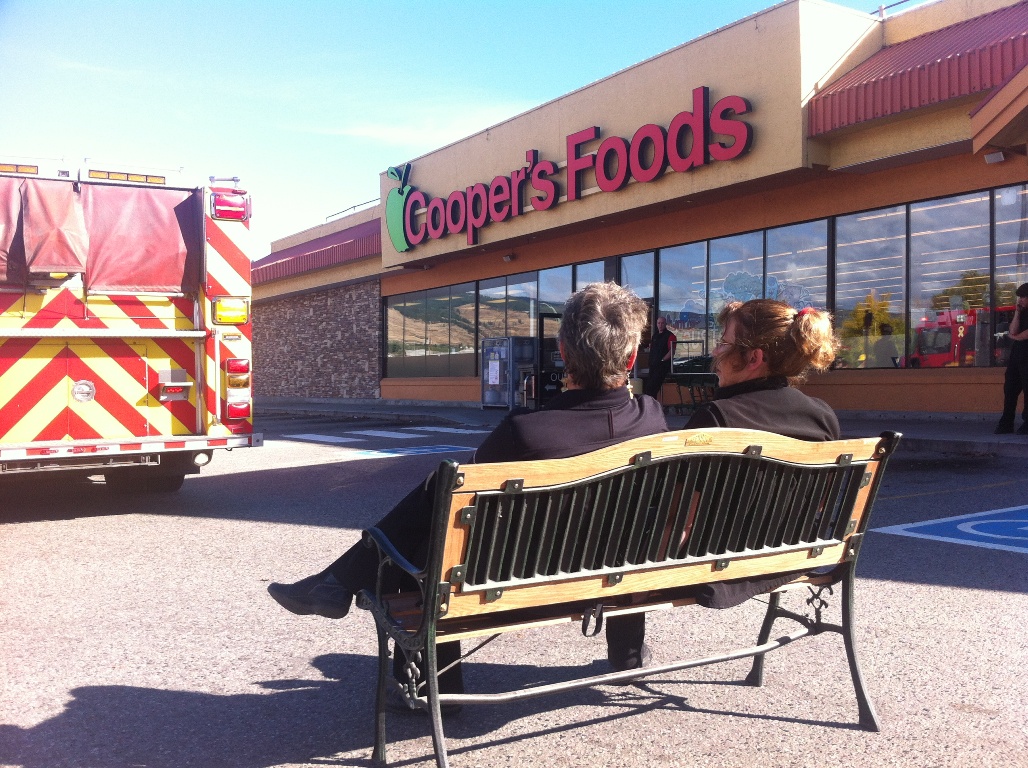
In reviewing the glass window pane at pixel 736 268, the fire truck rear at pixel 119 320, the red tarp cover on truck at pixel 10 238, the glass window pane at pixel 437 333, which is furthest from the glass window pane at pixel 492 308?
the red tarp cover on truck at pixel 10 238

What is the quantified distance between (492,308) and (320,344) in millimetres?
9983

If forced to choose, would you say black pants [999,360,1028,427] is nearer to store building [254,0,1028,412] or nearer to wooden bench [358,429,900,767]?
store building [254,0,1028,412]

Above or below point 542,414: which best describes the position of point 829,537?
below

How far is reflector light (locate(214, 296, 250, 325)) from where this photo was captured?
8.18 meters

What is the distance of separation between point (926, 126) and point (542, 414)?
12762mm

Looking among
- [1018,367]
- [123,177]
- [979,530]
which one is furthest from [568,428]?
[1018,367]

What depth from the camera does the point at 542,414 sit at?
3.10 m

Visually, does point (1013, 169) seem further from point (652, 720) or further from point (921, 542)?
point (652, 720)

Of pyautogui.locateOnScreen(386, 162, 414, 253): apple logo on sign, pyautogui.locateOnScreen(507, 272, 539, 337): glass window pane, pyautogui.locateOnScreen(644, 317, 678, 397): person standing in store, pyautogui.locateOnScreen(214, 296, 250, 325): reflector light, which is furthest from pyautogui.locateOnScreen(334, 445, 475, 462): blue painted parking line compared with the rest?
pyautogui.locateOnScreen(386, 162, 414, 253): apple logo on sign

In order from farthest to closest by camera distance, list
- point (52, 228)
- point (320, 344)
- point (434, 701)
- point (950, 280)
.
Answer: point (320, 344)
point (950, 280)
point (52, 228)
point (434, 701)

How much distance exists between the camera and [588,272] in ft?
70.5

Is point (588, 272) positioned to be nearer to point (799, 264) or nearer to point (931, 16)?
point (799, 264)

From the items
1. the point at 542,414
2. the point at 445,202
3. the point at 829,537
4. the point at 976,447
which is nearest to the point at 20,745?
the point at 542,414

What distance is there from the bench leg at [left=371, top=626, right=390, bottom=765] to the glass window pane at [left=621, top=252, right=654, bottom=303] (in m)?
17.2
